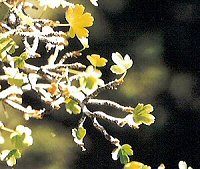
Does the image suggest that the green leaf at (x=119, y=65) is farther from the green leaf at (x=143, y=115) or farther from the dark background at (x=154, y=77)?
the dark background at (x=154, y=77)

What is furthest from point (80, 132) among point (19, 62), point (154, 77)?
point (154, 77)

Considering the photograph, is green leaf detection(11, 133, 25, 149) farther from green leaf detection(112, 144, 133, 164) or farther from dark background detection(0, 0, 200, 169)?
dark background detection(0, 0, 200, 169)

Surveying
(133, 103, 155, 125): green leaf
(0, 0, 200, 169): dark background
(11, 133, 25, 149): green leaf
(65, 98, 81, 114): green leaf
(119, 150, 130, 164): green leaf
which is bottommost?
(0, 0, 200, 169): dark background

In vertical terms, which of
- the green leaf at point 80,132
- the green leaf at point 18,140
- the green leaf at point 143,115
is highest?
the green leaf at point 143,115

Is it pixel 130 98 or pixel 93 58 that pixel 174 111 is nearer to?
pixel 130 98

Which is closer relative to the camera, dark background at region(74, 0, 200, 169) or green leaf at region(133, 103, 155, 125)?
green leaf at region(133, 103, 155, 125)

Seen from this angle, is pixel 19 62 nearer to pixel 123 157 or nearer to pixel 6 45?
pixel 6 45

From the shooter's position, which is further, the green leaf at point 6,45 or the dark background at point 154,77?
the dark background at point 154,77

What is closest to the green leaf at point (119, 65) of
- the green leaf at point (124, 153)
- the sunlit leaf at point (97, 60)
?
the sunlit leaf at point (97, 60)

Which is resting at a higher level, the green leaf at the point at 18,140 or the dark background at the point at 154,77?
the green leaf at the point at 18,140

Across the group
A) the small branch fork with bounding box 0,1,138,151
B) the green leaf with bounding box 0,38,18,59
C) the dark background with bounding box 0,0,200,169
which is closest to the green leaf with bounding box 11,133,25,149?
the small branch fork with bounding box 0,1,138,151

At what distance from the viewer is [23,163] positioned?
5.03 feet

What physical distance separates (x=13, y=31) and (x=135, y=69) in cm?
70

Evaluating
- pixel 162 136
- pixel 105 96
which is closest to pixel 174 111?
pixel 162 136
